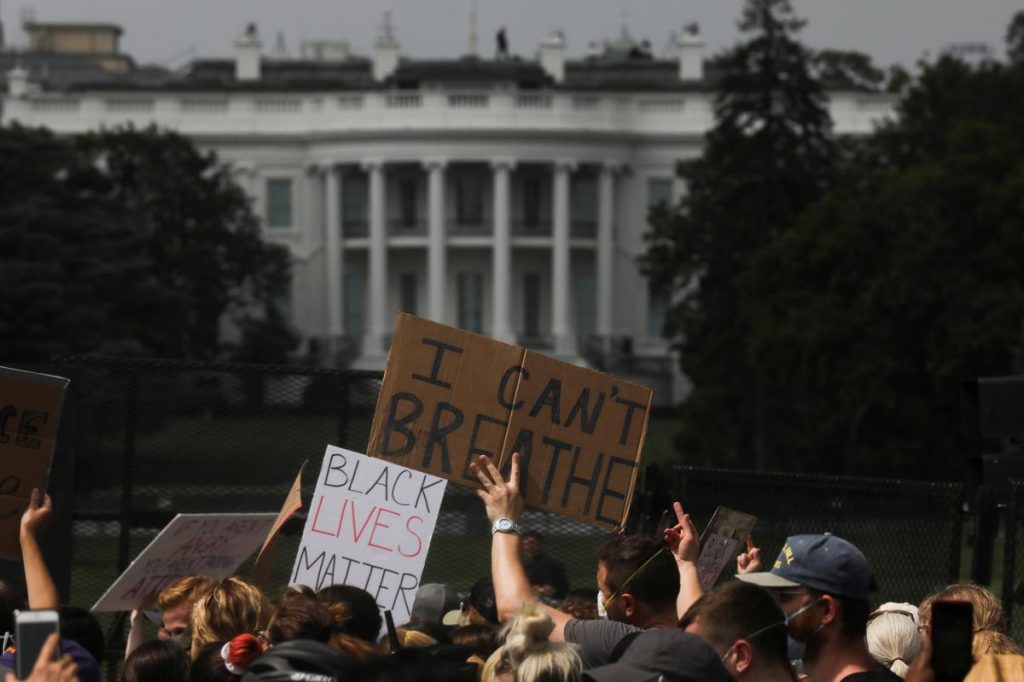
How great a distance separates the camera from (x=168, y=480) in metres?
12.3

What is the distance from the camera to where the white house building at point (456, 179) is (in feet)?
300

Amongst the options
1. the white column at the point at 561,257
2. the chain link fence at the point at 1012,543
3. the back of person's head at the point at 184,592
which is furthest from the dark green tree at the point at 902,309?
the white column at the point at 561,257

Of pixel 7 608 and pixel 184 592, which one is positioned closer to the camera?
pixel 7 608

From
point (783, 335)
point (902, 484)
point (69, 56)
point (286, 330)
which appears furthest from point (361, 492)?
point (69, 56)

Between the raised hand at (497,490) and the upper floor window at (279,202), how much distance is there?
86.4 meters

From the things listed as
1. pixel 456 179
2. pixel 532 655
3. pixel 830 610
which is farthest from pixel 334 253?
pixel 532 655

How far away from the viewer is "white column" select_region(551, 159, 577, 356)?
91000 mm

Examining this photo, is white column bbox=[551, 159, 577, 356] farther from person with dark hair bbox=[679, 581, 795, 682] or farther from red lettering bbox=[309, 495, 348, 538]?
person with dark hair bbox=[679, 581, 795, 682]

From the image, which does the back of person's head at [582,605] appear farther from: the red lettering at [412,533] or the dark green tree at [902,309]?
the dark green tree at [902,309]

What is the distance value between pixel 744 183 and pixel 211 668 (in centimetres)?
5135

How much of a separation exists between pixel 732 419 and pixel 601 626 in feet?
156

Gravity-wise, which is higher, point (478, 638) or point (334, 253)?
point (478, 638)

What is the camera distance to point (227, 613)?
839 centimetres

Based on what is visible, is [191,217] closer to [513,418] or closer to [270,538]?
[270,538]
